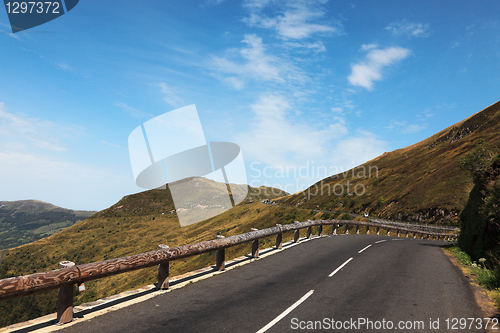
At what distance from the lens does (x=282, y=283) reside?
779 centimetres

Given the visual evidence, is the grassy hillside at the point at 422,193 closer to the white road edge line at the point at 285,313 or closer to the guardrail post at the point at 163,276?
the white road edge line at the point at 285,313

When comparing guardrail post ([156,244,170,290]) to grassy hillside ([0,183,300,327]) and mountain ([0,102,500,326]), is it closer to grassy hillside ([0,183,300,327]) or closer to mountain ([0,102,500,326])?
mountain ([0,102,500,326])

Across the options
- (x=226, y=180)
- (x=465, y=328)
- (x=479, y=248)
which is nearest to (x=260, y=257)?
(x=465, y=328)

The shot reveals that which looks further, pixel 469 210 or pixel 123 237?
pixel 123 237

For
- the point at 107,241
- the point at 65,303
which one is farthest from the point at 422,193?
the point at 107,241

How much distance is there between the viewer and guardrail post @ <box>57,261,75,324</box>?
15.9 ft

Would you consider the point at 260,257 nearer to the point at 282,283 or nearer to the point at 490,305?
the point at 282,283

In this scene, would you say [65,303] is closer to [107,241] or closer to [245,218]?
[245,218]

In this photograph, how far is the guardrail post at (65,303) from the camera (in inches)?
191

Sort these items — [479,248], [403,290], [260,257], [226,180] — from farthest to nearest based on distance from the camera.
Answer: [226,180] → [479,248] → [260,257] → [403,290]

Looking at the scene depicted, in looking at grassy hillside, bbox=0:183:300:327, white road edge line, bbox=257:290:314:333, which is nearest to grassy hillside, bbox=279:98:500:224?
grassy hillside, bbox=0:183:300:327

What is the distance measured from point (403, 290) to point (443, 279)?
107 inches

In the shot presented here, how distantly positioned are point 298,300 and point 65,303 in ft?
15.6

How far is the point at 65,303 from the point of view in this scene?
494 centimetres
